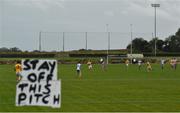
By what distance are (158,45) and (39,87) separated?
14638 centimetres

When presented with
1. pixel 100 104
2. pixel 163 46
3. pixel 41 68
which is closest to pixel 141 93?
pixel 100 104

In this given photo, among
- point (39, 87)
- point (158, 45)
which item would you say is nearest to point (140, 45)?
point (158, 45)

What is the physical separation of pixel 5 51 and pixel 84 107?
346ft

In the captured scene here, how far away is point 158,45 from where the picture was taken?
515 ft

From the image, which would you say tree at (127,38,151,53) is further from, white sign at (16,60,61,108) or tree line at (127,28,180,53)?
white sign at (16,60,61,108)

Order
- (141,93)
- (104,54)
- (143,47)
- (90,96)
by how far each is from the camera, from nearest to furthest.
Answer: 1. (90,96)
2. (141,93)
3. (104,54)
4. (143,47)

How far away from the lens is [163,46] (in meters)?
159

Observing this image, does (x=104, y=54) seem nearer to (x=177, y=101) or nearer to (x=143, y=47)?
(x=143, y=47)

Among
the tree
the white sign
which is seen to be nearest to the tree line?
the tree

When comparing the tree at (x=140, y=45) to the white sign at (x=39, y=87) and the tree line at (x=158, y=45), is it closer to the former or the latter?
the tree line at (x=158, y=45)

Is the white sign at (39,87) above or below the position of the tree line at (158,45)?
below

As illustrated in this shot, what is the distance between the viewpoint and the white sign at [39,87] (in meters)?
12.0

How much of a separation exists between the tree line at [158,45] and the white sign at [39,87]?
13228cm

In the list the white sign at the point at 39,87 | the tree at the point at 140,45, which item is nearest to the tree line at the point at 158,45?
the tree at the point at 140,45
